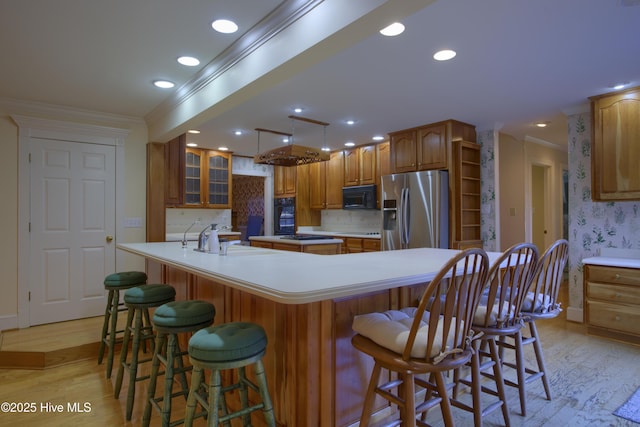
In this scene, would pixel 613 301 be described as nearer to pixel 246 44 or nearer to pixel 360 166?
pixel 360 166

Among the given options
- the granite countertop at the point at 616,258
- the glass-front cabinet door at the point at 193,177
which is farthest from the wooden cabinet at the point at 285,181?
the granite countertop at the point at 616,258

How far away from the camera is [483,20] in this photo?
2109 millimetres

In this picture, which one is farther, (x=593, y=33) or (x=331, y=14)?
(x=593, y=33)

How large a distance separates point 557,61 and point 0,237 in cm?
503

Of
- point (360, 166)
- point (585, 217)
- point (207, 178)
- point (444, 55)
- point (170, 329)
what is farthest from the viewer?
point (207, 178)

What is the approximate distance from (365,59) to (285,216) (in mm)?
4490

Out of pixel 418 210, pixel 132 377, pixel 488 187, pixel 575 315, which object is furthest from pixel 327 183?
pixel 132 377

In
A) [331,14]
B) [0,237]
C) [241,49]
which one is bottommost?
[0,237]

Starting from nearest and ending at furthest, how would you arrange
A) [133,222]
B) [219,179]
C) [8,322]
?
[8,322] < [133,222] < [219,179]

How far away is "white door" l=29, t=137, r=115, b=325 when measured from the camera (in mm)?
3590

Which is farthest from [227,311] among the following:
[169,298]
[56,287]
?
[56,287]

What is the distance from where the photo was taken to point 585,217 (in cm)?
384

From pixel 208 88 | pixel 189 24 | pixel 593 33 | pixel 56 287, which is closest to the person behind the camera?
pixel 189 24

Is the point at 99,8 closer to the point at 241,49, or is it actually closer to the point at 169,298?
the point at 241,49
